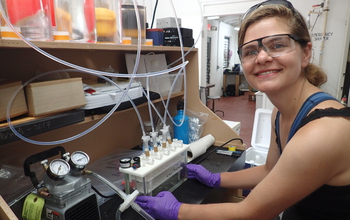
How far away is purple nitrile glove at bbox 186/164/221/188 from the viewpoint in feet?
3.82

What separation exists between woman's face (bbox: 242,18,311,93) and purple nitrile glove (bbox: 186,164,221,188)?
1.76ft

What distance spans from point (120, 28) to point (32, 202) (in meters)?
0.78

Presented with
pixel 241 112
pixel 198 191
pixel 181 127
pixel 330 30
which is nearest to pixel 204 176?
pixel 198 191

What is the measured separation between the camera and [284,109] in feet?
3.17

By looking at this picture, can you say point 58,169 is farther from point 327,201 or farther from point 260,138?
point 260,138

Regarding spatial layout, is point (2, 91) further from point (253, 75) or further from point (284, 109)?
point (284, 109)

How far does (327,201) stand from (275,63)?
51 centimetres

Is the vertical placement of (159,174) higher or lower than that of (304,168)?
lower

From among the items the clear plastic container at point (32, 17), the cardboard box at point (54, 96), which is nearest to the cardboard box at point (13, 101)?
the cardboard box at point (54, 96)

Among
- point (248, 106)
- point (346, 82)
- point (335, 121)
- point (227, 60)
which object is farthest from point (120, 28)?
point (227, 60)

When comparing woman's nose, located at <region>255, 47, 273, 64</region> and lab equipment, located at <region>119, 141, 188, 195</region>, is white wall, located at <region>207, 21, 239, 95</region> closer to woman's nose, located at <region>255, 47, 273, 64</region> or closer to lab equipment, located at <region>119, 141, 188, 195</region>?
lab equipment, located at <region>119, 141, 188, 195</region>

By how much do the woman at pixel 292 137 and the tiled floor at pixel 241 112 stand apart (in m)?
2.80

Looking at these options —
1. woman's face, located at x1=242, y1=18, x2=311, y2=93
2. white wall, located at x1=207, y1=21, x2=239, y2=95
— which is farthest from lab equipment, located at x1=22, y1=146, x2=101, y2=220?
white wall, located at x1=207, y1=21, x2=239, y2=95

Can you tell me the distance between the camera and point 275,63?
2.70ft
